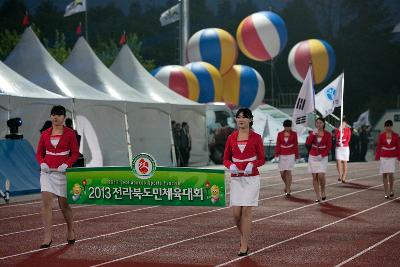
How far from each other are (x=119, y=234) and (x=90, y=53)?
17.9 m

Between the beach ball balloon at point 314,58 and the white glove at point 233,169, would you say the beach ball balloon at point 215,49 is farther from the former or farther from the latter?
the white glove at point 233,169

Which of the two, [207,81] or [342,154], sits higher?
[207,81]

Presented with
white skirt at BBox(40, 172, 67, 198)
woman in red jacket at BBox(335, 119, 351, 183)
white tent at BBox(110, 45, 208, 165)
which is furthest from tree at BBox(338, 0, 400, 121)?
white skirt at BBox(40, 172, 67, 198)

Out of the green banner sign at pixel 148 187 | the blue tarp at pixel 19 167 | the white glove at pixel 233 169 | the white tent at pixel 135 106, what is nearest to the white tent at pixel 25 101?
the blue tarp at pixel 19 167

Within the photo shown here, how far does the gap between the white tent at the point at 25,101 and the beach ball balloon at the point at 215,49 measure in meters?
16.8

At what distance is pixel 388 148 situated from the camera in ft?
62.0

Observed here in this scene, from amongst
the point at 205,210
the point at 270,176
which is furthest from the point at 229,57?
the point at 205,210

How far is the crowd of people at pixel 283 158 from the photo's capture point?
405 inches

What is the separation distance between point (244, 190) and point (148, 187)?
1559mm

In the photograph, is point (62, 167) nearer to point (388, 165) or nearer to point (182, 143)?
point (388, 165)

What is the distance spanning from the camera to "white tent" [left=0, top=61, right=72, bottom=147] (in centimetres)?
2208

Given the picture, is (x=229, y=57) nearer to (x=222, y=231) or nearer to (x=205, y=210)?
(x=205, y=210)

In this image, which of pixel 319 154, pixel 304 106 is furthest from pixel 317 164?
pixel 304 106

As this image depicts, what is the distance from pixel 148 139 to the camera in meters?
31.2
